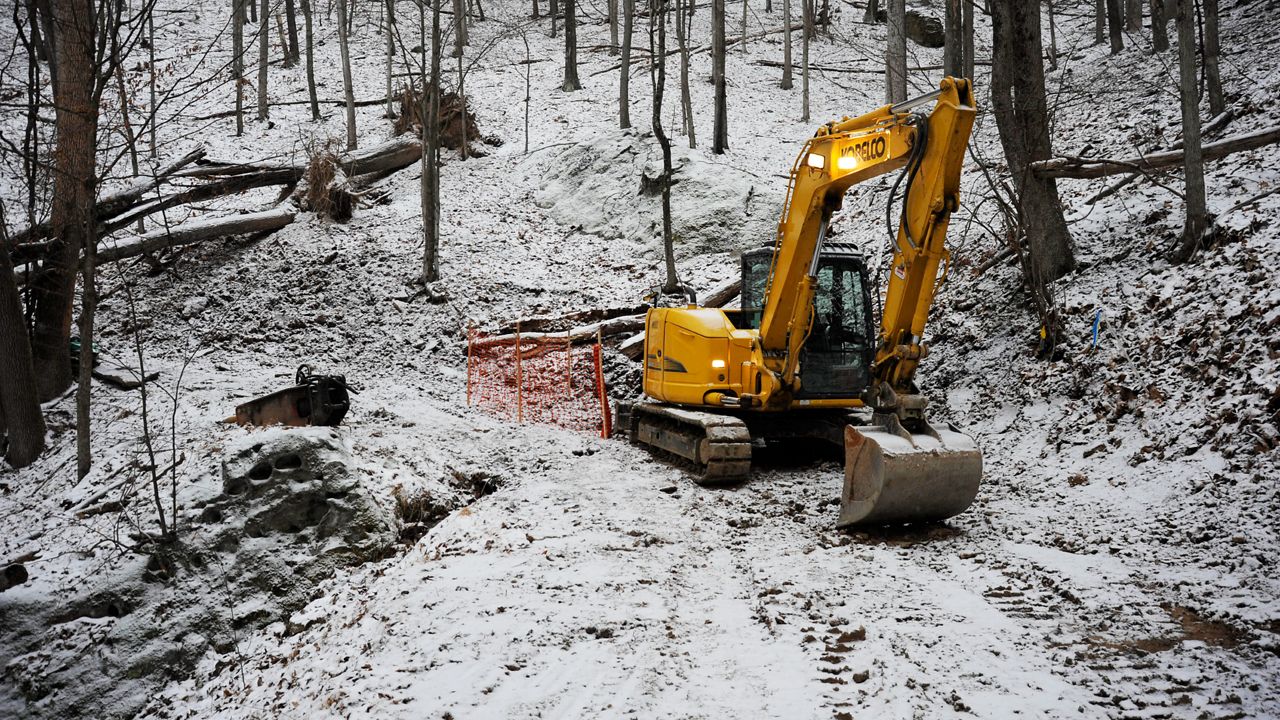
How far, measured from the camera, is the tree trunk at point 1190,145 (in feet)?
27.9

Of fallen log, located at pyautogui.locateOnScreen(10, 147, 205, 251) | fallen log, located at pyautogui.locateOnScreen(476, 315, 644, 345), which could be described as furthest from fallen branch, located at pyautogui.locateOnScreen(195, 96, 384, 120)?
fallen log, located at pyautogui.locateOnScreen(476, 315, 644, 345)

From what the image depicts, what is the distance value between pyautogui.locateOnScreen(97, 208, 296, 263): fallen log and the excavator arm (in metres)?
13.1

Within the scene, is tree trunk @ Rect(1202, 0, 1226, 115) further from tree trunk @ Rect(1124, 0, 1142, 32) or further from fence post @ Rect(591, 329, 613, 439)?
tree trunk @ Rect(1124, 0, 1142, 32)

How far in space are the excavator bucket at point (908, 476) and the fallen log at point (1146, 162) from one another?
4860 millimetres

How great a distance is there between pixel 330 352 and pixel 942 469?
11912mm

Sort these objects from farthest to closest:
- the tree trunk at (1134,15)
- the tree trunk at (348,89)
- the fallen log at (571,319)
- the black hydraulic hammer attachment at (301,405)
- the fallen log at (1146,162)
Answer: the tree trunk at (1134,15) < the tree trunk at (348,89) < the fallen log at (571,319) < the fallen log at (1146,162) < the black hydraulic hammer attachment at (301,405)

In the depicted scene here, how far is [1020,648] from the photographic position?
14.1 ft

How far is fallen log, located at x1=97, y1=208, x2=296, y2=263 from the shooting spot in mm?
16203

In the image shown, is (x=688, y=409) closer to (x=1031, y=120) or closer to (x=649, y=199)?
(x=1031, y=120)

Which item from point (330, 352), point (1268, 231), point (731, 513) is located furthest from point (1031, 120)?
point (330, 352)

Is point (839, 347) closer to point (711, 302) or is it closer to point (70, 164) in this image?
point (711, 302)

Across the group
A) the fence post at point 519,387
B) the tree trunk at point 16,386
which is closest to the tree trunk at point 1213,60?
the fence post at point 519,387

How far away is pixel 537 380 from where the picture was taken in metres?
14.0

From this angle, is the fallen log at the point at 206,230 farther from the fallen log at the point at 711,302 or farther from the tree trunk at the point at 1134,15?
the tree trunk at the point at 1134,15
